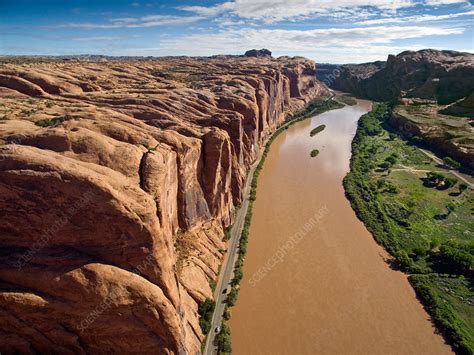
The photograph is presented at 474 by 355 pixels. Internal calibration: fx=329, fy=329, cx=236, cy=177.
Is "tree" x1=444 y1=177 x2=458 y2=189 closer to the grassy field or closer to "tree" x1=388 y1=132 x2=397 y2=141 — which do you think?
the grassy field

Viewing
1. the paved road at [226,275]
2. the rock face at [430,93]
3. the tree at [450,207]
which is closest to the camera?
the paved road at [226,275]

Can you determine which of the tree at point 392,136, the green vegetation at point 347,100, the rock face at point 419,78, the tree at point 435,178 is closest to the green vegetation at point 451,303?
the tree at point 435,178

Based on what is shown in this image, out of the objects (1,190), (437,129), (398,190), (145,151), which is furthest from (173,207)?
(437,129)

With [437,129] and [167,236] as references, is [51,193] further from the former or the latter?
[437,129]

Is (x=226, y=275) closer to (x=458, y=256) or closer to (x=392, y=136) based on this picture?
(x=458, y=256)

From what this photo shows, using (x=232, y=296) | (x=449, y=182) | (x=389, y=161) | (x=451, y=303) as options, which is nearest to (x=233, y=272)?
(x=232, y=296)

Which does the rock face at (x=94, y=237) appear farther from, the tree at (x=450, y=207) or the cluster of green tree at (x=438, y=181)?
the cluster of green tree at (x=438, y=181)

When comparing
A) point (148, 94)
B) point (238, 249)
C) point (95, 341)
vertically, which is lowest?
point (238, 249)
